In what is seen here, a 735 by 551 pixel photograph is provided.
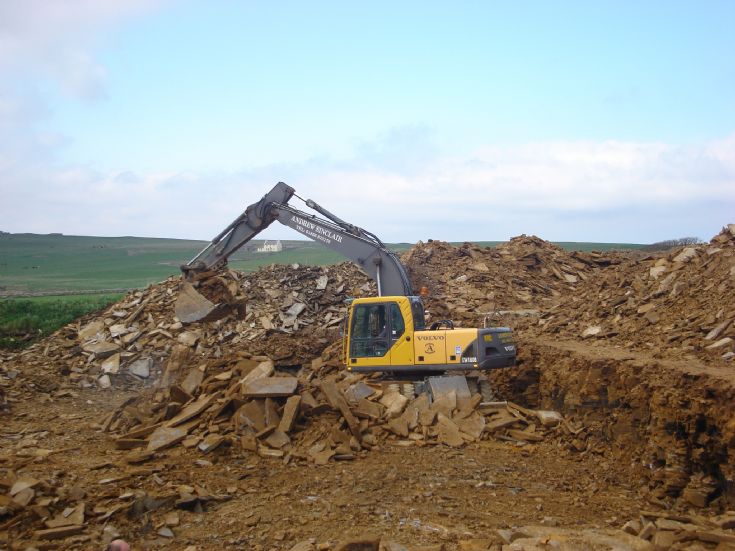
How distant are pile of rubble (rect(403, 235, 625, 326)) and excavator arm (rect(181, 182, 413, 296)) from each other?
16.0ft

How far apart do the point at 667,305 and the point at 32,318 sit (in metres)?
17.9

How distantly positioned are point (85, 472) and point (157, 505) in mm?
2020

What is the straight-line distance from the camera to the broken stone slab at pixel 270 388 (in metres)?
11.1

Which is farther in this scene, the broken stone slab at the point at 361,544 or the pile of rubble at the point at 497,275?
the pile of rubble at the point at 497,275

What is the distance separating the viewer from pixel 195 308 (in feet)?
44.2

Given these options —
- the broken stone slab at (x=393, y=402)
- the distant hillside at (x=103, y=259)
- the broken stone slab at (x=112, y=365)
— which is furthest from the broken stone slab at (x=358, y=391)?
the distant hillside at (x=103, y=259)

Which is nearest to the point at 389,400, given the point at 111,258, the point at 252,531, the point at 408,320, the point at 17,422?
the point at 408,320

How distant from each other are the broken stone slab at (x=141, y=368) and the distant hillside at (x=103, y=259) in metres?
24.9

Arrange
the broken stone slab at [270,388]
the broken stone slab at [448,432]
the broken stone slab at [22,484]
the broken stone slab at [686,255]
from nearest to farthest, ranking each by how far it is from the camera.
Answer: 1. the broken stone slab at [22,484]
2. the broken stone slab at [448,432]
3. the broken stone slab at [270,388]
4. the broken stone slab at [686,255]

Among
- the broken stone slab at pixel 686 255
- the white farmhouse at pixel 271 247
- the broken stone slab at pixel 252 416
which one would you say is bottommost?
the broken stone slab at pixel 252 416

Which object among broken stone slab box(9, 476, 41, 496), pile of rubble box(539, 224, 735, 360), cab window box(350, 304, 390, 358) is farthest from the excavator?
broken stone slab box(9, 476, 41, 496)

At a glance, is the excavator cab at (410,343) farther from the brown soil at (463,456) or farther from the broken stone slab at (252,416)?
the broken stone slab at (252,416)

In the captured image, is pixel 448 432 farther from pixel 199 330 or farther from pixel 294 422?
pixel 199 330

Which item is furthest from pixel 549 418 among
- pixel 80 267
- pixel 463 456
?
pixel 80 267
